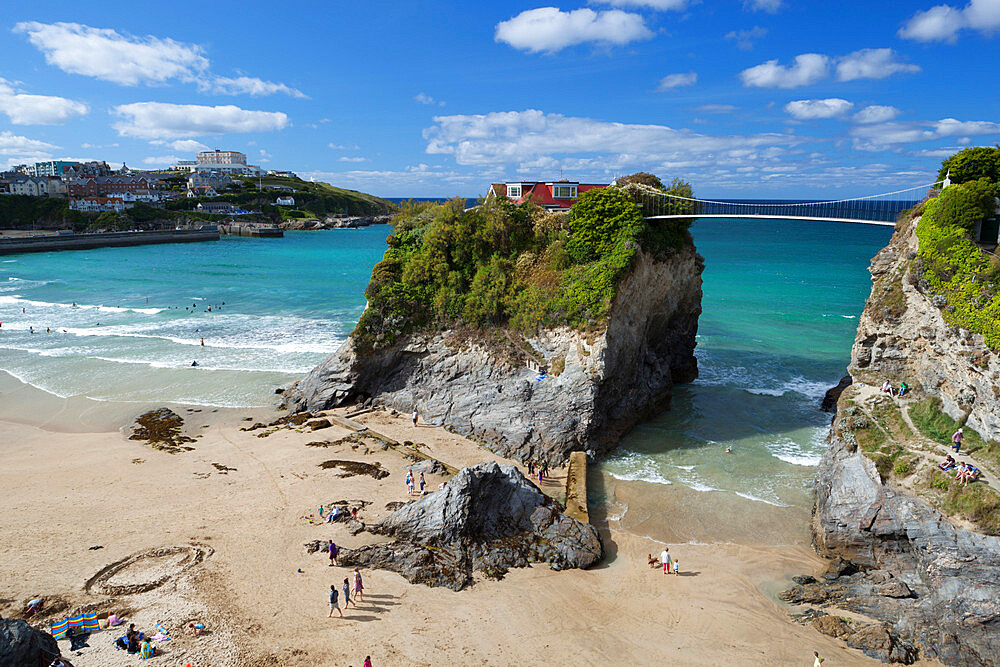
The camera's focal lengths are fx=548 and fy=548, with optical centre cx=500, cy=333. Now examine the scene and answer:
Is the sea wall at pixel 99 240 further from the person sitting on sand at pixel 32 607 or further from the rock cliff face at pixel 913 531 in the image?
the rock cliff face at pixel 913 531

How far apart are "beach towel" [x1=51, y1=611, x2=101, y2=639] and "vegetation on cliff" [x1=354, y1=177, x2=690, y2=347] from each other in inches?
697

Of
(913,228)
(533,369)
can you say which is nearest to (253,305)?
(533,369)

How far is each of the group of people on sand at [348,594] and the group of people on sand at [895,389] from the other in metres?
20.6

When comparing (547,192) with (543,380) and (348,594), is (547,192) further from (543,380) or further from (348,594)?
(348,594)

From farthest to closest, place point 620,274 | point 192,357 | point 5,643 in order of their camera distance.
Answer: point 192,357 < point 620,274 < point 5,643

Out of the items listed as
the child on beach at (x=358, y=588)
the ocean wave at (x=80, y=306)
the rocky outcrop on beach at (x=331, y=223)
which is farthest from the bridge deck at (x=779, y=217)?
the rocky outcrop on beach at (x=331, y=223)

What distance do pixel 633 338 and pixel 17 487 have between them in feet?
92.5

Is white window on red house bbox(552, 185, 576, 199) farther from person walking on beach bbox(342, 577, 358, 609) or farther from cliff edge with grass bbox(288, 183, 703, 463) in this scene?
person walking on beach bbox(342, 577, 358, 609)

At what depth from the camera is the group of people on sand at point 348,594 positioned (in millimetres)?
15688

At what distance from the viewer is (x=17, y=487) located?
22.3 m

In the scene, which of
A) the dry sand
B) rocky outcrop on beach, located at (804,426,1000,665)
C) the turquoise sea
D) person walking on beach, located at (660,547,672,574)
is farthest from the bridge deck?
person walking on beach, located at (660,547,672,574)

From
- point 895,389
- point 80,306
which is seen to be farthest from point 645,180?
point 80,306

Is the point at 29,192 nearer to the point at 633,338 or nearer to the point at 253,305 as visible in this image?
the point at 253,305

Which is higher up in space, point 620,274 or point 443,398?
point 620,274
